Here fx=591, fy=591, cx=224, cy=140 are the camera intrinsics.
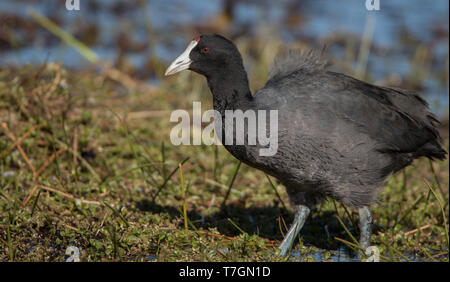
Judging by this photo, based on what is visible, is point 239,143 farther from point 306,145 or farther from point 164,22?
point 164,22

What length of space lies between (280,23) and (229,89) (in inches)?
265

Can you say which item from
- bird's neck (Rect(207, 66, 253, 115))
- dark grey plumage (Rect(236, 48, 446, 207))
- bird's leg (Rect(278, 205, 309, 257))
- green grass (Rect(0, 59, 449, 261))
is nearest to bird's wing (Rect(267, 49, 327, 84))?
dark grey plumage (Rect(236, 48, 446, 207))

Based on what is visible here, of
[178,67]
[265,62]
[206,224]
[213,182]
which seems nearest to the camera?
[178,67]

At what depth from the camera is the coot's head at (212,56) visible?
11.8ft

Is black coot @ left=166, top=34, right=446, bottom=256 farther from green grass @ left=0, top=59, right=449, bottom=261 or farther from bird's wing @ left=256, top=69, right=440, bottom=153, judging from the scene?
green grass @ left=0, top=59, right=449, bottom=261

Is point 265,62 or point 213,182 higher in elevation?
point 265,62

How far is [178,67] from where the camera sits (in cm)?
366

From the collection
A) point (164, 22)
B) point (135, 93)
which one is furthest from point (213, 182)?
point (164, 22)

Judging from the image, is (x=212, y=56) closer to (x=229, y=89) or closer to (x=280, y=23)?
(x=229, y=89)

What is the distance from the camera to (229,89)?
3566 millimetres

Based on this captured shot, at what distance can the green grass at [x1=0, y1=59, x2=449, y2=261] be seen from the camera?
3.40 m

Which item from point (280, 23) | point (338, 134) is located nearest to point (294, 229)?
point (338, 134)

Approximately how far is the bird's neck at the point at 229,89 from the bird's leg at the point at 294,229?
846 mm
